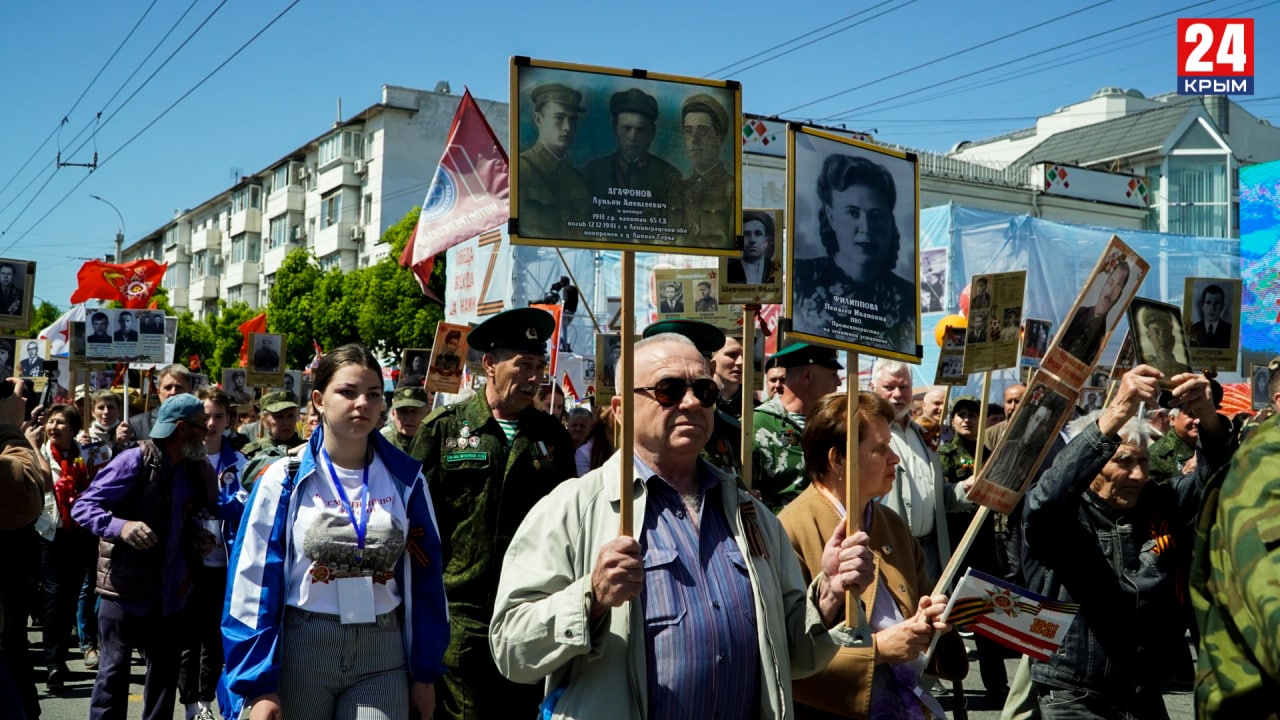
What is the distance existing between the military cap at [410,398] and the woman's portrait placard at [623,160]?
566 cm

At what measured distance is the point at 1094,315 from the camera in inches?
182

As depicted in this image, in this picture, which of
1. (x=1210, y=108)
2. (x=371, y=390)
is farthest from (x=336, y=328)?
(x=371, y=390)

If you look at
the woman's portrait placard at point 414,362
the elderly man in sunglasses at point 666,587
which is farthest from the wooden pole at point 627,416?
the woman's portrait placard at point 414,362

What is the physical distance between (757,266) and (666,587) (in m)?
4.67

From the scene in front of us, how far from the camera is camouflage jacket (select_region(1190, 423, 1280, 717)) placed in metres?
1.93

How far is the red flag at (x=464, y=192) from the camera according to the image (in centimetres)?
1166

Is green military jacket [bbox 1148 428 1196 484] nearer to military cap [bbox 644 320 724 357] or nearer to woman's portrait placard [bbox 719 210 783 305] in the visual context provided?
woman's portrait placard [bbox 719 210 783 305]

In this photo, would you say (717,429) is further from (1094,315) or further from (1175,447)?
(1175,447)

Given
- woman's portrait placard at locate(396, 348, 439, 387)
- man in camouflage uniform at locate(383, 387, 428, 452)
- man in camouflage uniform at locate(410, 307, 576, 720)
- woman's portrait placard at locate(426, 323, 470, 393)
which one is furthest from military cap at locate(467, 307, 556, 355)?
woman's portrait placard at locate(396, 348, 439, 387)

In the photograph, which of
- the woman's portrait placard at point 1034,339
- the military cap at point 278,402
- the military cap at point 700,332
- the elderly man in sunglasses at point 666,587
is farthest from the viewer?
the woman's portrait placard at point 1034,339

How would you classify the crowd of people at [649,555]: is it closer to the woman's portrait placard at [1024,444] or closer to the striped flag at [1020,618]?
the striped flag at [1020,618]

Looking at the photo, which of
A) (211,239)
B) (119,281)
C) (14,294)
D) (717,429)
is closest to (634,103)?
(717,429)

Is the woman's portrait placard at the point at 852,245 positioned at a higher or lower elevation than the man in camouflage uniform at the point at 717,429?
higher

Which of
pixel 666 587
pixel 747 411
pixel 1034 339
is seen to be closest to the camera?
pixel 666 587
